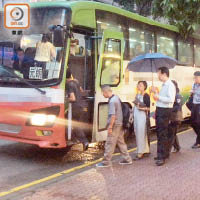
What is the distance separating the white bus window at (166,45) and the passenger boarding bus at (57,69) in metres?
2.43

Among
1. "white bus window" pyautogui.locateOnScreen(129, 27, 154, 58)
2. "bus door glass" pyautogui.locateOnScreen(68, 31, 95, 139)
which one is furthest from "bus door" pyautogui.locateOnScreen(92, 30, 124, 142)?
"white bus window" pyautogui.locateOnScreen(129, 27, 154, 58)

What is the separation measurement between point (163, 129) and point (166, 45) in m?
5.10

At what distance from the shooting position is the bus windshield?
770 cm

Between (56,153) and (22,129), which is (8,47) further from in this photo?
(56,153)

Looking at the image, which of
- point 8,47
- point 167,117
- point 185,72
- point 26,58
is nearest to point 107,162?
point 167,117

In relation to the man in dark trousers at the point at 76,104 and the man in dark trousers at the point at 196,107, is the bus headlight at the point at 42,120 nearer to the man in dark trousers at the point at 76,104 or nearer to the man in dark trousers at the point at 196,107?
the man in dark trousers at the point at 76,104

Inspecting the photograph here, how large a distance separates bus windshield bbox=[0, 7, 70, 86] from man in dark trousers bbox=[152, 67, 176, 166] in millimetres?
1985

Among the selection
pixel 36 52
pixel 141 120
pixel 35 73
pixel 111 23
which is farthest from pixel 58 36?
pixel 141 120

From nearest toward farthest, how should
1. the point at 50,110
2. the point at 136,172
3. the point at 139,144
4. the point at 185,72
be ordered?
the point at 136,172, the point at 50,110, the point at 139,144, the point at 185,72

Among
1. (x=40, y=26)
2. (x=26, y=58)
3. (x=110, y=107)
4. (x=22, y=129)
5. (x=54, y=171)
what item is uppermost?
(x=40, y=26)

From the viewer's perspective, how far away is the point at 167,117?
7.61m

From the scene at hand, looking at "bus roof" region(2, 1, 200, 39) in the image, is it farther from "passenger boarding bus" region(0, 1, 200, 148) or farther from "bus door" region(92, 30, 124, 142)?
"bus door" region(92, 30, 124, 142)

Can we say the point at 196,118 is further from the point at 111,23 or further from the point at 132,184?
the point at 132,184

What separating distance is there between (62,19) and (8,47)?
4.28 feet
